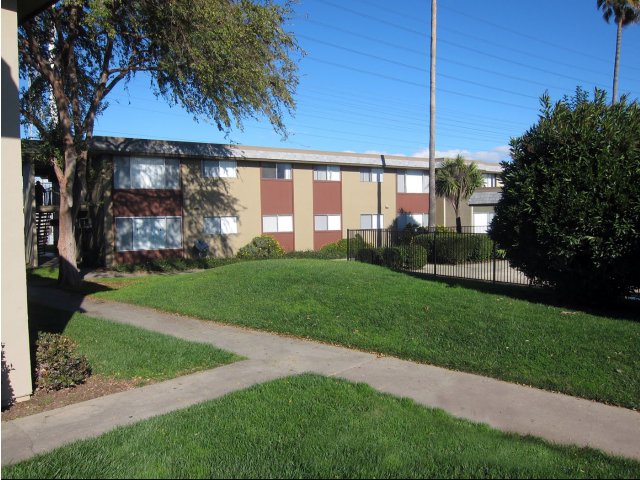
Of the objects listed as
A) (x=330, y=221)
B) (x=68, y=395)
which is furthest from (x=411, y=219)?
(x=68, y=395)

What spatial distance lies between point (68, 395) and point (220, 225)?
74.2 feet

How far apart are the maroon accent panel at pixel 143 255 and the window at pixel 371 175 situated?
12891mm

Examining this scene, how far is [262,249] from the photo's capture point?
2845 cm

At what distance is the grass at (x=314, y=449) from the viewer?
149 inches

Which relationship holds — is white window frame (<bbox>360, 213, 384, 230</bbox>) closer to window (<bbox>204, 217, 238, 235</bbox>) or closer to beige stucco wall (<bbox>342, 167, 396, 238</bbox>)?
beige stucco wall (<bbox>342, 167, 396, 238</bbox>)

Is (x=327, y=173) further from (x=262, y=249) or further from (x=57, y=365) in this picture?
(x=57, y=365)

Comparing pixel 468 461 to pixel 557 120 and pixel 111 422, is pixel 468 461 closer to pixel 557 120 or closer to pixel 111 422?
pixel 111 422

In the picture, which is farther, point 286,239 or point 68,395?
point 286,239

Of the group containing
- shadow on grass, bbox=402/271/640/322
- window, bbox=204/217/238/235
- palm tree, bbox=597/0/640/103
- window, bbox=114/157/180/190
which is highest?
palm tree, bbox=597/0/640/103

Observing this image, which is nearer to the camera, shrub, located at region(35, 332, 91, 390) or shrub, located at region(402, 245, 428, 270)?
shrub, located at region(35, 332, 91, 390)

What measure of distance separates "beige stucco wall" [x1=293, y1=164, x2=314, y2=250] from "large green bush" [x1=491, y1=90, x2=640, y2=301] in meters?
21.4

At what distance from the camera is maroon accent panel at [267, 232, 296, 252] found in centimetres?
3041

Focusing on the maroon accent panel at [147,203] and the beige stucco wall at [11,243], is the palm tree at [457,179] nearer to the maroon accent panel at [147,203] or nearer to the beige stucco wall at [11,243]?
the maroon accent panel at [147,203]

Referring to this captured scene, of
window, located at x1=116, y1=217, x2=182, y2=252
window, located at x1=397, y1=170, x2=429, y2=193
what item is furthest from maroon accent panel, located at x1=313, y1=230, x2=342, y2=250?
window, located at x1=116, y1=217, x2=182, y2=252
